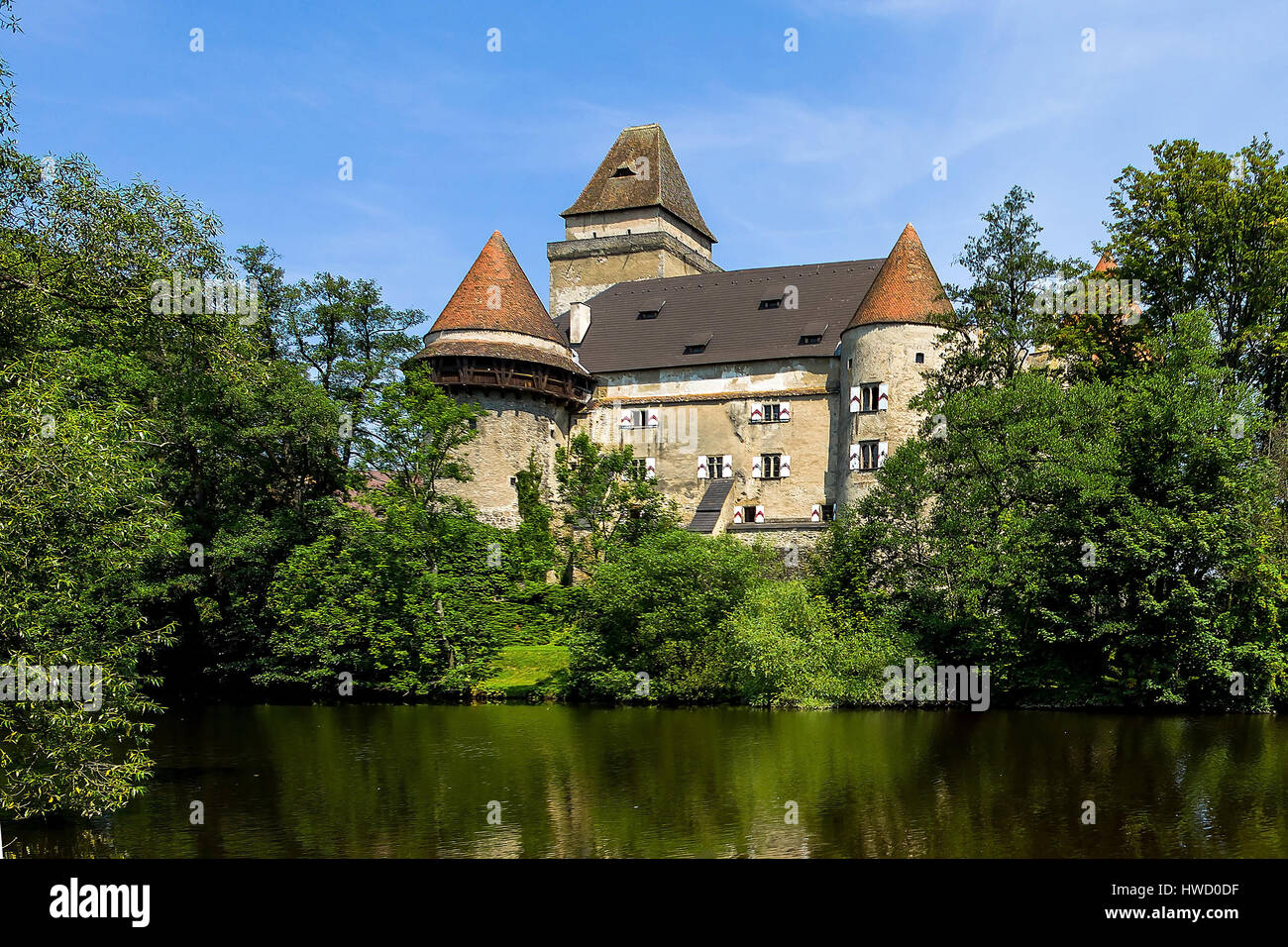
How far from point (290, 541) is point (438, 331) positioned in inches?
419

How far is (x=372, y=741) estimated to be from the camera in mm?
19969

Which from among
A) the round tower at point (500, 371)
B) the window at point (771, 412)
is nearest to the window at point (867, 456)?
the window at point (771, 412)

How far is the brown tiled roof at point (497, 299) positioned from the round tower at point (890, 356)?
10.3 m

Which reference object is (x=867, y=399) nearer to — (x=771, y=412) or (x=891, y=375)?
(x=891, y=375)

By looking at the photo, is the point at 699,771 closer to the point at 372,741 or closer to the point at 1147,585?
the point at 372,741

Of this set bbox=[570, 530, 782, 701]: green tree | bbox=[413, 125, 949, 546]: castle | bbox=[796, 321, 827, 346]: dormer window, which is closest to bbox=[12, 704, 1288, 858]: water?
bbox=[570, 530, 782, 701]: green tree

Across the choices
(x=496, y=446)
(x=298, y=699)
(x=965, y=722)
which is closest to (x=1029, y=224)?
(x=965, y=722)

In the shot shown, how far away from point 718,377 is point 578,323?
6.52 metres

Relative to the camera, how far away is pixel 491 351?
3691cm

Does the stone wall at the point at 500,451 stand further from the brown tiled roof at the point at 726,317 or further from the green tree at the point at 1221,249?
the green tree at the point at 1221,249
